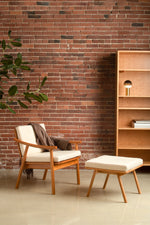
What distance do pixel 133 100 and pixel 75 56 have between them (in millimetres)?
1238

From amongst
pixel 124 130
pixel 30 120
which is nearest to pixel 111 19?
pixel 124 130

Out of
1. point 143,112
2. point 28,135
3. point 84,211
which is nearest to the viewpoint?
point 84,211

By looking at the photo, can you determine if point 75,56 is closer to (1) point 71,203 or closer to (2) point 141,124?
(2) point 141,124

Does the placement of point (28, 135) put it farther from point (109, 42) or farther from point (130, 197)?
point (109, 42)

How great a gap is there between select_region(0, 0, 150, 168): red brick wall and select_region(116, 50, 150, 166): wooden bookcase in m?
0.15

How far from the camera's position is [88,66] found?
16.8ft

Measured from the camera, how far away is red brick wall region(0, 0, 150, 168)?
199 inches

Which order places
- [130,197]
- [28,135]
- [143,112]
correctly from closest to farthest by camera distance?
1. [130,197]
2. [28,135]
3. [143,112]

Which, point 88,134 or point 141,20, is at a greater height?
point 141,20

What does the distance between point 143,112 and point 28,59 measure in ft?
7.06

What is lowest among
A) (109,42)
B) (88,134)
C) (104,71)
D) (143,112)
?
(88,134)

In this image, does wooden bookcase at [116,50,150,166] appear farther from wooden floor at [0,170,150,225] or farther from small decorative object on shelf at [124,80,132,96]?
wooden floor at [0,170,150,225]

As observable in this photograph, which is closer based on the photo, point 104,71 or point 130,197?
point 130,197

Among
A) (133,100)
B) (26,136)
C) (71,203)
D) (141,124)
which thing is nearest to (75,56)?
(133,100)
